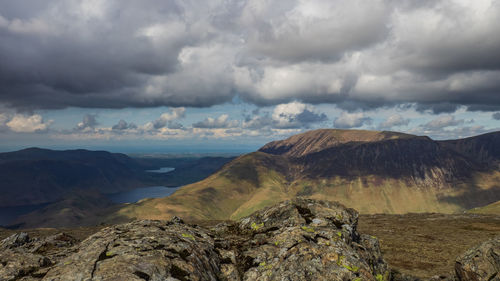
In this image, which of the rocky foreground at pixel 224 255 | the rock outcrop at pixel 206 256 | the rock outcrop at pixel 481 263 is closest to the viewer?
the rock outcrop at pixel 206 256

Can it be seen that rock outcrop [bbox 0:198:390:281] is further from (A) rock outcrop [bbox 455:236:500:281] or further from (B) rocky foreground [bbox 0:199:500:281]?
(A) rock outcrop [bbox 455:236:500:281]

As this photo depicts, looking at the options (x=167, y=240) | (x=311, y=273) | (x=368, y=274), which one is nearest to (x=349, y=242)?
(x=368, y=274)

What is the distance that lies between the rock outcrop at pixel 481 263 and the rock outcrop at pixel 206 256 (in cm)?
776

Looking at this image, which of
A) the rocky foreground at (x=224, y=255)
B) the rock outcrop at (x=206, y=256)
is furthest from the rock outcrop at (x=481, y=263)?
the rock outcrop at (x=206, y=256)

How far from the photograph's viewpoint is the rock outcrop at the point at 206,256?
12.0m

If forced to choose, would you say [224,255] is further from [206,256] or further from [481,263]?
[481,263]

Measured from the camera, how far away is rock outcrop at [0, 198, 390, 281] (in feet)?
39.3

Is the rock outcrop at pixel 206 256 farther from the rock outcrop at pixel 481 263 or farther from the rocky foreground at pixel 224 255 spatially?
the rock outcrop at pixel 481 263

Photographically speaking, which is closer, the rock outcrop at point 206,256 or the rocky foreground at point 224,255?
the rock outcrop at point 206,256

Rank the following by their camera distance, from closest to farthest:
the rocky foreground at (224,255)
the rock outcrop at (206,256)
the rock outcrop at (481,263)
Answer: the rock outcrop at (206,256), the rocky foreground at (224,255), the rock outcrop at (481,263)

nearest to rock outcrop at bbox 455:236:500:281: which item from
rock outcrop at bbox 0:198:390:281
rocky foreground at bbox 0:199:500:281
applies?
rocky foreground at bbox 0:199:500:281

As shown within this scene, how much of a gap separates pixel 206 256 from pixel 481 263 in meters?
22.9

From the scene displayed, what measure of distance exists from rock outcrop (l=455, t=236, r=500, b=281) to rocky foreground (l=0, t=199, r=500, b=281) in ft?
0.22

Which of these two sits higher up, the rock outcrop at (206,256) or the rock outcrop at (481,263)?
the rock outcrop at (206,256)
